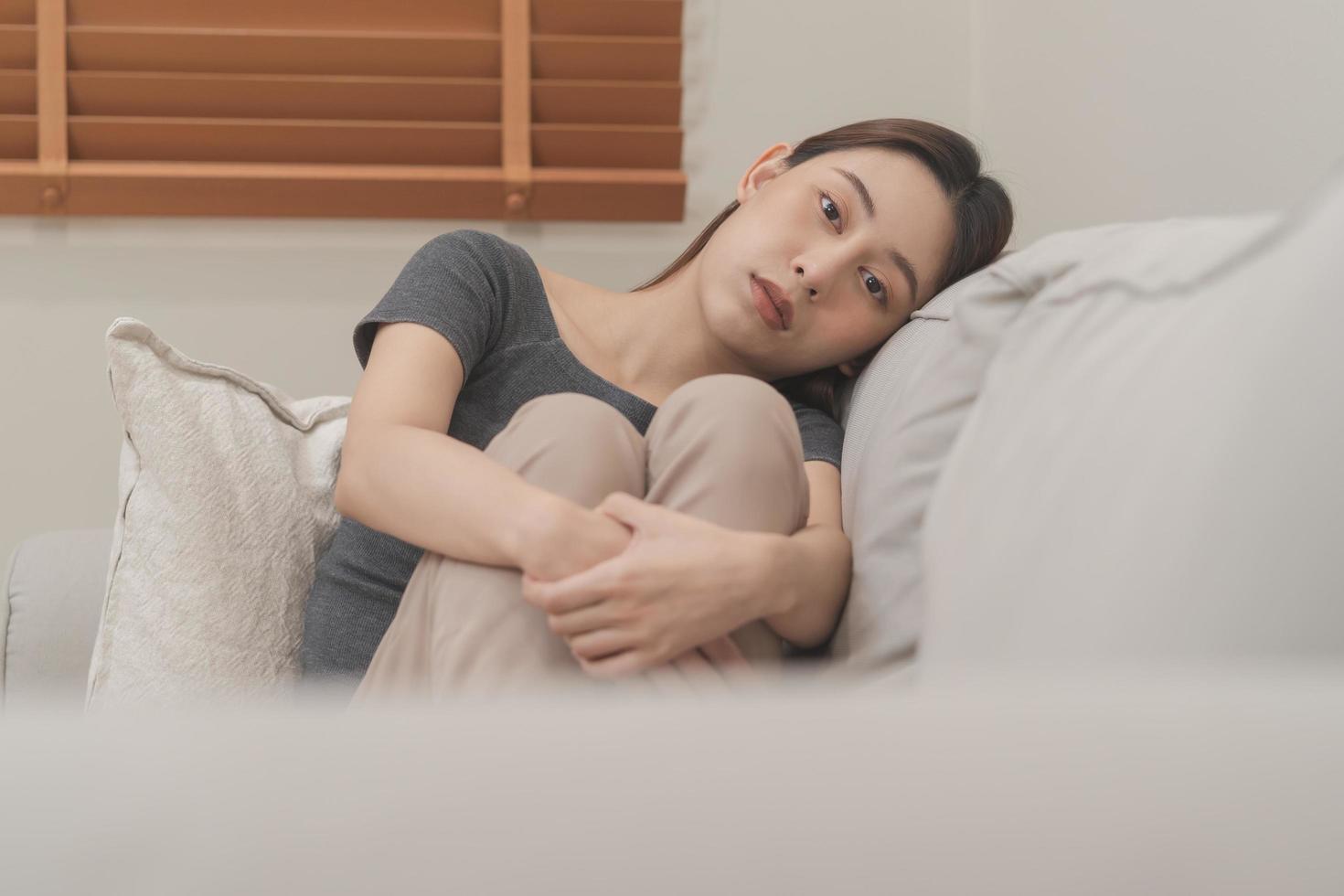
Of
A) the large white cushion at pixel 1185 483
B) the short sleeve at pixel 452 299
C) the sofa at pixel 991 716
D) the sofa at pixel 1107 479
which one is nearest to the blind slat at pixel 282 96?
the short sleeve at pixel 452 299

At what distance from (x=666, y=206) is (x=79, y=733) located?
1648 mm

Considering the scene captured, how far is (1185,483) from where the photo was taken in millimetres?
443

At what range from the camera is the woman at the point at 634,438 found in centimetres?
68

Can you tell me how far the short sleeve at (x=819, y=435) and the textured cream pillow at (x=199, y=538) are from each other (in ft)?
1.48

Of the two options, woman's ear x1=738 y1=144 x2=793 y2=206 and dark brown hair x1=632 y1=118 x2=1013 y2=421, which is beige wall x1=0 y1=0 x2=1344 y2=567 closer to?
dark brown hair x1=632 y1=118 x2=1013 y2=421

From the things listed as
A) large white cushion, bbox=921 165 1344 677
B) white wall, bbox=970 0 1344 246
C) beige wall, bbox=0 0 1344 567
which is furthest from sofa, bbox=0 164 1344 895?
beige wall, bbox=0 0 1344 567

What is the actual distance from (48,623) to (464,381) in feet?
1.36

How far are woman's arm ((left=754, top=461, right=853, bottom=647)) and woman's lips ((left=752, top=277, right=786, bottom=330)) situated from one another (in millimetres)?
332

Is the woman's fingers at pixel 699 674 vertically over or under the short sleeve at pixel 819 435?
under

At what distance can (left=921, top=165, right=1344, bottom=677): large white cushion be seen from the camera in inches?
16.9

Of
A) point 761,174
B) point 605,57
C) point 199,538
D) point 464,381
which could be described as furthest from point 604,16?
point 199,538

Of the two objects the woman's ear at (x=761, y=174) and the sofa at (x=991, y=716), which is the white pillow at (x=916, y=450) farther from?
the woman's ear at (x=761, y=174)

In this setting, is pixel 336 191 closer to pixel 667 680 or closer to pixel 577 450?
pixel 577 450

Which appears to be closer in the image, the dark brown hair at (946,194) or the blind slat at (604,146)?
the dark brown hair at (946,194)
